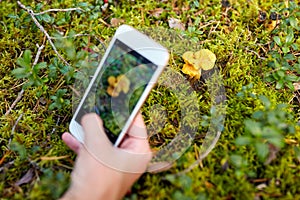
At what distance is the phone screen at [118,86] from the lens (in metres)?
2.37

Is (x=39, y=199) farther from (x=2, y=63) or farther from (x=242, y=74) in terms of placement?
(x=242, y=74)

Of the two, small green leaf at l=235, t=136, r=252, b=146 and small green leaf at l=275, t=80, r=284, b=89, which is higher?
small green leaf at l=235, t=136, r=252, b=146

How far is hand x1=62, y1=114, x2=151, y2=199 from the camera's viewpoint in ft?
7.14

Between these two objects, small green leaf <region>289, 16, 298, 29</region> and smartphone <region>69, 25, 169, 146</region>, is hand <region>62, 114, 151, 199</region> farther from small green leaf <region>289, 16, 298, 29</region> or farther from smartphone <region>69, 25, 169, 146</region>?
small green leaf <region>289, 16, 298, 29</region>

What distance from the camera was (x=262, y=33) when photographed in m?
3.21

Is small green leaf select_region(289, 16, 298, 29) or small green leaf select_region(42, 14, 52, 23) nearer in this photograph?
small green leaf select_region(289, 16, 298, 29)

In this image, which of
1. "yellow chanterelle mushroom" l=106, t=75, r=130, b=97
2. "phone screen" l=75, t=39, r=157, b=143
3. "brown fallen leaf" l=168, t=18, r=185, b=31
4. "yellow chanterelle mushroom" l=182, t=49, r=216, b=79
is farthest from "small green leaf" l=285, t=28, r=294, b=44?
"yellow chanterelle mushroom" l=106, t=75, r=130, b=97

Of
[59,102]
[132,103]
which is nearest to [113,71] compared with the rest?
[132,103]

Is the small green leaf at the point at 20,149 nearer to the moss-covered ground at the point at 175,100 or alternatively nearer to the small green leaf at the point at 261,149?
the moss-covered ground at the point at 175,100

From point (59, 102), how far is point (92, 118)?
459mm

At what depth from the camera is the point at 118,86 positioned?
2424 millimetres

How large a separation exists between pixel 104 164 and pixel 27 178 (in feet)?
1.89

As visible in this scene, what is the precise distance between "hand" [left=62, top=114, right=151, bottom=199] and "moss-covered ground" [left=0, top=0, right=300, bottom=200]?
0.10m

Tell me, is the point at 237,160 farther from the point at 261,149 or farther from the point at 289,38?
the point at 289,38
